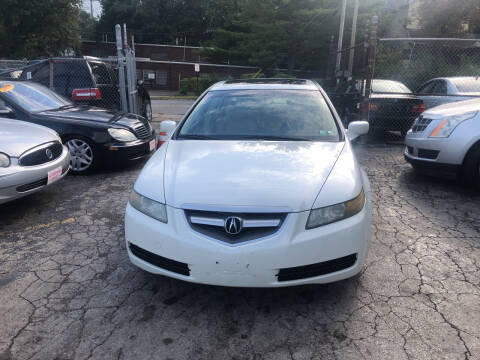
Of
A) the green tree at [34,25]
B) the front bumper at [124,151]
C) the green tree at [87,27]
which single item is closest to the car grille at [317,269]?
the front bumper at [124,151]

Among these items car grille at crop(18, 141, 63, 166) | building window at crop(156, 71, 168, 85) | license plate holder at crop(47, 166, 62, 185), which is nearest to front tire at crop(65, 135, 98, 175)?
car grille at crop(18, 141, 63, 166)

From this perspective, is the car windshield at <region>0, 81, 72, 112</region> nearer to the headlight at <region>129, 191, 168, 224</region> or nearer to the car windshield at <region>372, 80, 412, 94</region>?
the headlight at <region>129, 191, 168, 224</region>

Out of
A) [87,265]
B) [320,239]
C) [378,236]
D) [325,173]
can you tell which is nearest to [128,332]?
[87,265]

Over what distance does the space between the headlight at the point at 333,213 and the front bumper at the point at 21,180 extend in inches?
121

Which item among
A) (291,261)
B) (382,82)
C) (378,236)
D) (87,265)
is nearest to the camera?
(291,261)

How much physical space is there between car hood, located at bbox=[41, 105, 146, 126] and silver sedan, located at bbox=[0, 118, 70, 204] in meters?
1.12

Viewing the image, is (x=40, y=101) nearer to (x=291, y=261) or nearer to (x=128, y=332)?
(x=128, y=332)

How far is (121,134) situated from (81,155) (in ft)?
2.17

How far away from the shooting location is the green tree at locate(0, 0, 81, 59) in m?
25.9

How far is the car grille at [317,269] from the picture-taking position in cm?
232

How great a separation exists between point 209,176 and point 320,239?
87 centimetres

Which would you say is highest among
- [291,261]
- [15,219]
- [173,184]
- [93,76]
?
[93,76]

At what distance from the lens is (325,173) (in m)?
2.70

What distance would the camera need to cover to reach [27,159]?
403cm
